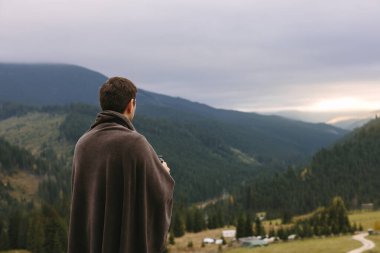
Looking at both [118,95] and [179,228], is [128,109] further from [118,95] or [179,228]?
[179,228]

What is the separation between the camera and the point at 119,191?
659 centimetres

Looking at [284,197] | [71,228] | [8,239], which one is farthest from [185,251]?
[284,197]

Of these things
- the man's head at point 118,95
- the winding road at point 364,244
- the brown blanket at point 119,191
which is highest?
the man's head at point 118,95

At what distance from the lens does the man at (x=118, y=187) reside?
654 cm

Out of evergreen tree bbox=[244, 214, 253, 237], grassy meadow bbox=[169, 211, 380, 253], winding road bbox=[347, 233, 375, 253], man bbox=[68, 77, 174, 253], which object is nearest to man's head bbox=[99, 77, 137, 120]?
man bbox=[68, 77, 174, 253]

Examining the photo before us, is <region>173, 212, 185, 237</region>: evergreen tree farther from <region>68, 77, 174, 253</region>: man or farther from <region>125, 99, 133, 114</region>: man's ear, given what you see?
<region>125, 99, 133, 114</region>: man's ear

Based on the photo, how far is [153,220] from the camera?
6.78 m

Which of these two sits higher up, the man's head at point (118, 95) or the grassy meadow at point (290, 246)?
the man's head at point (118, 95)

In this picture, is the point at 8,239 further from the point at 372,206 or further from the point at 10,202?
the point at 372,206

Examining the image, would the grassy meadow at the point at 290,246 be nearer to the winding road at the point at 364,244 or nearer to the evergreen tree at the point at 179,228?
the winding road at the point at 364,244

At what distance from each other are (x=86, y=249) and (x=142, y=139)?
67.8 inches

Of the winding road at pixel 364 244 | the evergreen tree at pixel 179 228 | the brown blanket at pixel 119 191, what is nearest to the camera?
the brown blanket at pixel 119 191

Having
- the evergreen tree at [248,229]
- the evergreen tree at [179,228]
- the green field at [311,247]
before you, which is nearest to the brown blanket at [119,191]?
the green field at [311,247]

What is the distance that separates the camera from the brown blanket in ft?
21.4
